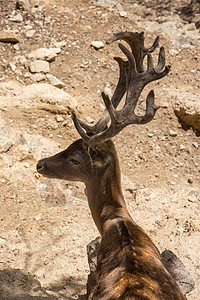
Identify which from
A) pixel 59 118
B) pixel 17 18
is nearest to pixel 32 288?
pixel 59 118

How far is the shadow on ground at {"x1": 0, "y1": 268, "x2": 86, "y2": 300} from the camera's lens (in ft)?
16.3

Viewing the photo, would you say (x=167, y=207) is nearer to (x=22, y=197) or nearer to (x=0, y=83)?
(x=22, y=197)

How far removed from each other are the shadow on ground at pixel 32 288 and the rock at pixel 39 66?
5.51m

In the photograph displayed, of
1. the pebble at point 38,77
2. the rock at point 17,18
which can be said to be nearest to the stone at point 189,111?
the pebble at point 38,77

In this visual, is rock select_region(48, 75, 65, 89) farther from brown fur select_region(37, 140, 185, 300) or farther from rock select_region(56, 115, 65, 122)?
brown fur select_region(37, 140, 185, 300)

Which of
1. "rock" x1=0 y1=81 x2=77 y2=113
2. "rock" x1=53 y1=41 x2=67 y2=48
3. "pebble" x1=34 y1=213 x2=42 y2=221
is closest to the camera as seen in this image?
"pebble" x1=34 y1=213 x2=42 y2=221

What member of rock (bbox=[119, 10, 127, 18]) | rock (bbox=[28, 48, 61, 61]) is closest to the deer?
rock (bbox=[28, 48, 61, 61])

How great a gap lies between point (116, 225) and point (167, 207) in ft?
9.79

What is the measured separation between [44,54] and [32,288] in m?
6.47

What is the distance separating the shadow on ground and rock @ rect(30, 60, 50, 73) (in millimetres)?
5505

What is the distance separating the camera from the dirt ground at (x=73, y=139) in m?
5.93

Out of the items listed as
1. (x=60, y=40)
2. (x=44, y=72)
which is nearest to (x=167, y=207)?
(x=44, y=72)

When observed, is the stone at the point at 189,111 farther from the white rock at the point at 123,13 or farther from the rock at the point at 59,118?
the white rock at the point at 123,13

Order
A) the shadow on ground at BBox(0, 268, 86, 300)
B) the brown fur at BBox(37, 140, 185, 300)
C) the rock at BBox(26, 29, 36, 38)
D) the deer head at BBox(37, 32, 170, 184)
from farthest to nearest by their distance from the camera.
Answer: the rock at BBox(26, 29, 36, 38)
the shadow on ground at BBox(0, 268, 86, 300)
the deer head at BBox(37, 32, 170, 184)
the brown fur at BBox(37, 140, 185, 300)
